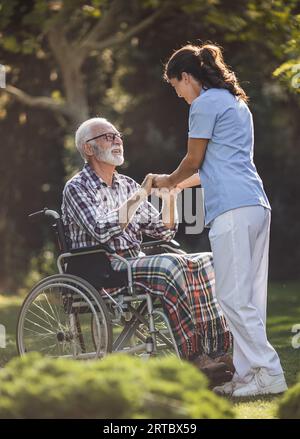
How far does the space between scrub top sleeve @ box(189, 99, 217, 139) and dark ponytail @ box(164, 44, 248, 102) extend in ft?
0.52

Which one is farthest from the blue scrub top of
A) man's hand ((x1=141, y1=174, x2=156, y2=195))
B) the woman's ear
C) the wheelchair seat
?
the wheelchair seat

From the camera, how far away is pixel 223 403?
3.15m

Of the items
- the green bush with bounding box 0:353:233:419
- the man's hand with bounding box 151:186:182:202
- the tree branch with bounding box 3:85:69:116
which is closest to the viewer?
the green bush with bounding box 0:353:233:419

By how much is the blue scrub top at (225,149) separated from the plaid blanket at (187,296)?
31cm

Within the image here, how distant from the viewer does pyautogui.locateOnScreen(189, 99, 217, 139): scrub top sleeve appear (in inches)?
192

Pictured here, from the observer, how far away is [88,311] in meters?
5.16

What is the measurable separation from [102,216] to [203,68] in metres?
0.84

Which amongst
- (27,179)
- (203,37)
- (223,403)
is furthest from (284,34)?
(223,403)

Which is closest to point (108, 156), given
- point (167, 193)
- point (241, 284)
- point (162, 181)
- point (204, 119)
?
point (167, 193)

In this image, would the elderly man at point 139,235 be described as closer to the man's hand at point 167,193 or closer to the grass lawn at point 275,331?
the man's hand at point 167,193

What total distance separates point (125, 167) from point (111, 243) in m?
8.42

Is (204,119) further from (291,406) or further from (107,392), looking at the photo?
(107,392)

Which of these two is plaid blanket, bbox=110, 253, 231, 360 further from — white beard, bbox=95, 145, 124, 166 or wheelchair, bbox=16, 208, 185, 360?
white beard, bbox=95, 145, 124, 166
